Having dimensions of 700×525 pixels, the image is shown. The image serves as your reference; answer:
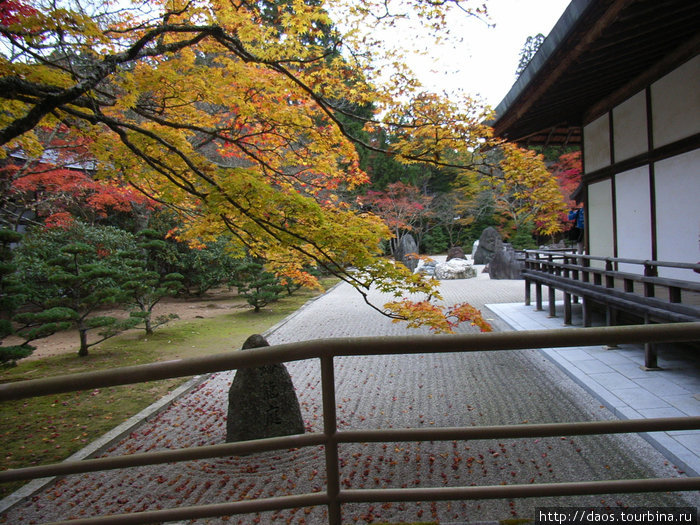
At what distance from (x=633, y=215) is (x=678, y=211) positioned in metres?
1.12

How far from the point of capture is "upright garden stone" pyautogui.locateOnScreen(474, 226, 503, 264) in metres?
21.2

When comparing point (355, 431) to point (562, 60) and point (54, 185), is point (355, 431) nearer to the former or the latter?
point (562, 60)

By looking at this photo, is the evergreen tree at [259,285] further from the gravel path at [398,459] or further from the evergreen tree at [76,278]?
the gravel path at [398,459]

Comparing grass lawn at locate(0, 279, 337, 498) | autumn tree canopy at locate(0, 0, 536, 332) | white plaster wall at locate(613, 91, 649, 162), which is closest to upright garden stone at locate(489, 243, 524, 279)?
white plaster wall at locate(613, 91, 649, 162)

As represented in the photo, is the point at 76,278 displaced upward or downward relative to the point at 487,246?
downward

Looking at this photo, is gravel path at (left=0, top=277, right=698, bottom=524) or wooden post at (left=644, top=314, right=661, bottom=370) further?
wooden post at (left=644, top=314, right=661, bottom=370)

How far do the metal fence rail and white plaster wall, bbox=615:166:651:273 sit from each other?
242 inches

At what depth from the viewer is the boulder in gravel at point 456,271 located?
17.2 metres

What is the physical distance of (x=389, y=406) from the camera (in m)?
4.82

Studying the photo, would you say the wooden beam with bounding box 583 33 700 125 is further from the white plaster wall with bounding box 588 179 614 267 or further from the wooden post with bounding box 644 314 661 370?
the wooden post with bounding box 644 314 661 370

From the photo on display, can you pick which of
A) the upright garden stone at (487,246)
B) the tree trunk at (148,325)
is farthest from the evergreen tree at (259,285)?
the upright garden stone at (487,246)

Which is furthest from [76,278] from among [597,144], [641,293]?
[597,144]

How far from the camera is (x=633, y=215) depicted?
21.5ft

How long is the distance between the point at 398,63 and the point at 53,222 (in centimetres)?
965
